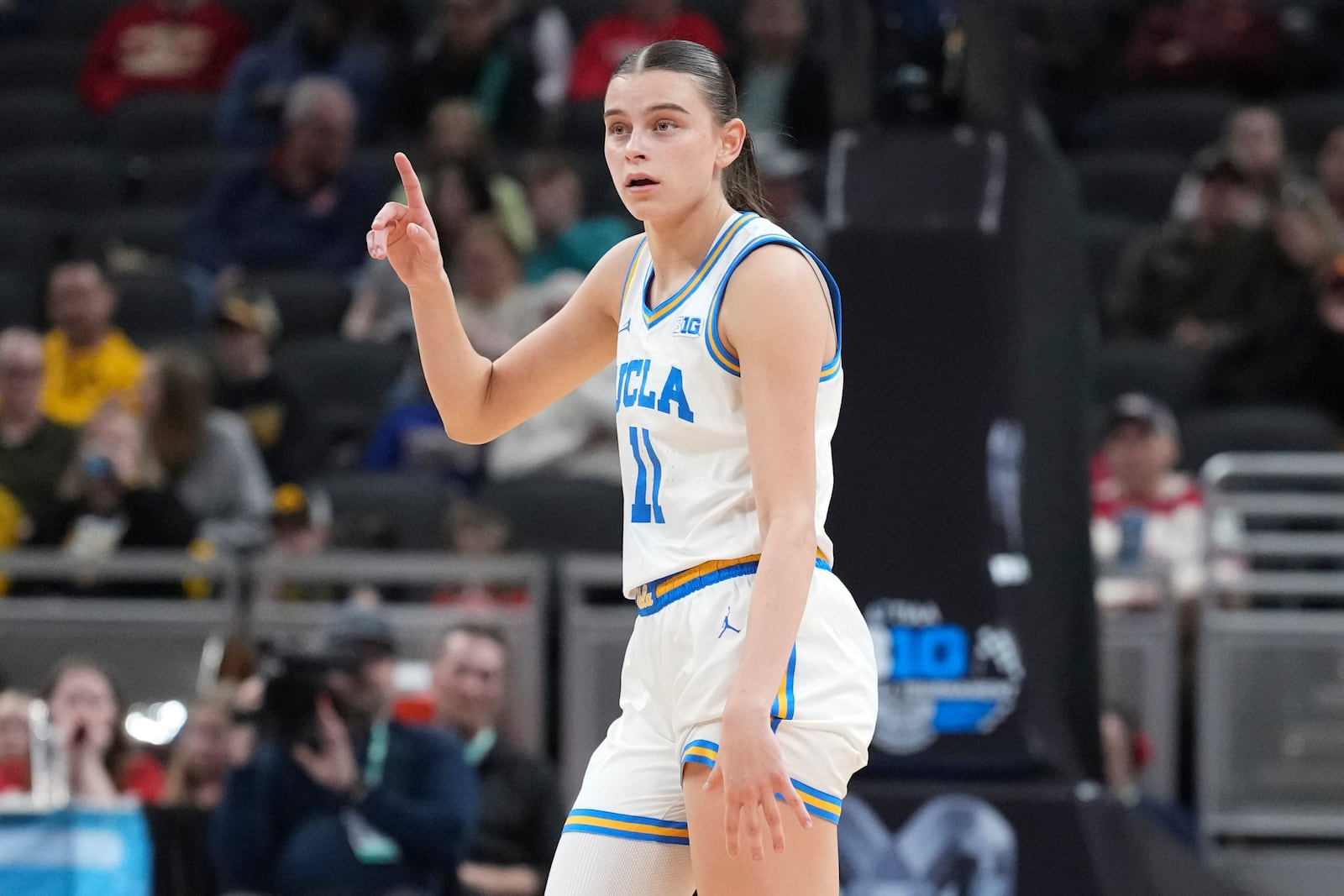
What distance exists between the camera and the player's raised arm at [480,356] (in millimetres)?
2883

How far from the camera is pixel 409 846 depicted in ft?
18.5

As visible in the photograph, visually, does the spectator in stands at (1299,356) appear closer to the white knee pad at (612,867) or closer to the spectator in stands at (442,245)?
the spectator in stands at (442,245)

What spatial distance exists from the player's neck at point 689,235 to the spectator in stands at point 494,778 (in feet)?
11.3

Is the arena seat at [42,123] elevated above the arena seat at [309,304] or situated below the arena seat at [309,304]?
above

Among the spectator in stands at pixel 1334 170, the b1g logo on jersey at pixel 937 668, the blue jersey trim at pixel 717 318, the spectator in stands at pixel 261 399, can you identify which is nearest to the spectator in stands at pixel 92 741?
the spectator in stands at pixel 261 399

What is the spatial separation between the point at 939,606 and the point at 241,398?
151 inches

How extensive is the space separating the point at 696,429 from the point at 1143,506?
16.4ft

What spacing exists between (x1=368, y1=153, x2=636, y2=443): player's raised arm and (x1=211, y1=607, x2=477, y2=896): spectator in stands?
2.84m

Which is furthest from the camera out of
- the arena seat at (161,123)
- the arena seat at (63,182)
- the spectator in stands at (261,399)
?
the arena seat at (161,123)

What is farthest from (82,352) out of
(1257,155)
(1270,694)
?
(1257,155)

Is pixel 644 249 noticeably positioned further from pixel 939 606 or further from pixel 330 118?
pixel 330 118

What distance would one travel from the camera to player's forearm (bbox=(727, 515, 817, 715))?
247 cm

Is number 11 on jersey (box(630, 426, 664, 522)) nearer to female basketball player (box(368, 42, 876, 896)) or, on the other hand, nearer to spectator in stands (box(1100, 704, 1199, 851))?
female basketball player (box(368, 42, 876, 896))

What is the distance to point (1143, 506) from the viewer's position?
736 centimetres
